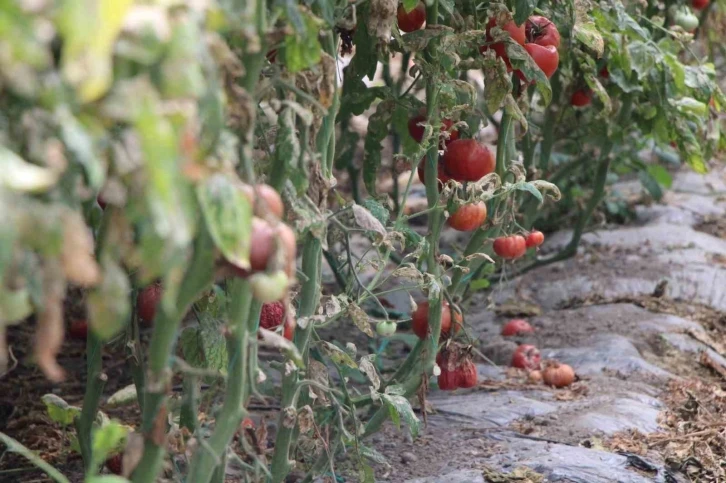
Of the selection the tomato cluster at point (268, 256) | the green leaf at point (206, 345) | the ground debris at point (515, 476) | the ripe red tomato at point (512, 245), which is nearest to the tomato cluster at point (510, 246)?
the ripe red tomato at point (512, 245)

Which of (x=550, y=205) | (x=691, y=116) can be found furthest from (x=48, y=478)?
(x=550, y=205)

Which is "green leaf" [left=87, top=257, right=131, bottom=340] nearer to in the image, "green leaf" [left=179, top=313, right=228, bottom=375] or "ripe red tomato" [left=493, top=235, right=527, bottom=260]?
"green leaf" [left=179, top=313, right=228, bottom=375]

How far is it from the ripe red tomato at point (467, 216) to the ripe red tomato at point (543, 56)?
14.2 inches

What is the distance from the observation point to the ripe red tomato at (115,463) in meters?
2.14

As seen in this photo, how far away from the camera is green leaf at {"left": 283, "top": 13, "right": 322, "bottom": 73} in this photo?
4.38 feet

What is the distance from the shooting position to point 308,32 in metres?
1.33

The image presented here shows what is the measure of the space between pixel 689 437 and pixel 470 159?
1168mm

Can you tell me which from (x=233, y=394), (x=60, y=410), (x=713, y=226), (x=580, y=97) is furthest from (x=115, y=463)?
(x=713, y=226)

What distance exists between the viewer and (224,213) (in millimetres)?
1024

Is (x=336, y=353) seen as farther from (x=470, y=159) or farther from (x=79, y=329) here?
(x=79, y=329)

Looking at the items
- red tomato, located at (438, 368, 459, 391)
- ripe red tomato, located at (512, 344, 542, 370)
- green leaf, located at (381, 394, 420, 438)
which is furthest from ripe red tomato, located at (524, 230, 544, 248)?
green leaf, located at (381, 394, 420, 438)

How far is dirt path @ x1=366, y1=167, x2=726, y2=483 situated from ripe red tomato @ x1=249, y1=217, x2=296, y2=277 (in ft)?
4.77

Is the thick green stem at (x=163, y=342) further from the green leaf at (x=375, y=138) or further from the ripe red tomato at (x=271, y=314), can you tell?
the green leaf at (x=375, y=138)

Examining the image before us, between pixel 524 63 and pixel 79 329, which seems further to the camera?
pixel 79 329
